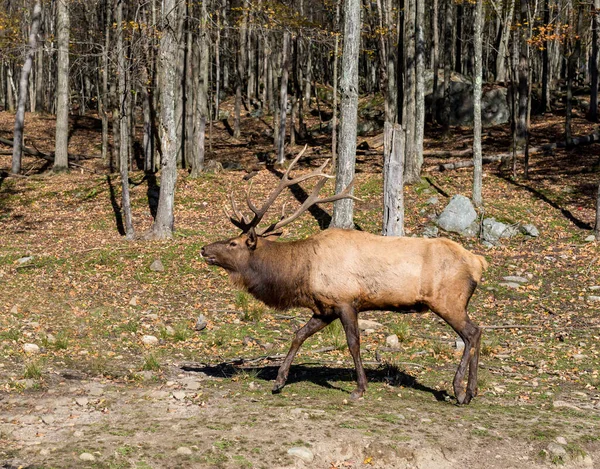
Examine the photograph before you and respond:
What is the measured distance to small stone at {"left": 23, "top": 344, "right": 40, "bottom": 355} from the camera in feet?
30.9

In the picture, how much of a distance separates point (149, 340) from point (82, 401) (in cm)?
302

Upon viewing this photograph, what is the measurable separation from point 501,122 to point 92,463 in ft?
113

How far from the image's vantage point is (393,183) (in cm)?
1555

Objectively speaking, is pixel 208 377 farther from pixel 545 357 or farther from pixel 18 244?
pixel 18 244

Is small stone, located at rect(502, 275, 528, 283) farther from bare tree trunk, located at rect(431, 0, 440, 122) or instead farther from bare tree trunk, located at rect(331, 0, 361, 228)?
bare tree trunk, located at rect(431, 0, 440, 122)

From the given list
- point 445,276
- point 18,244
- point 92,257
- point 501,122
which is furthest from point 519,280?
point 501,122

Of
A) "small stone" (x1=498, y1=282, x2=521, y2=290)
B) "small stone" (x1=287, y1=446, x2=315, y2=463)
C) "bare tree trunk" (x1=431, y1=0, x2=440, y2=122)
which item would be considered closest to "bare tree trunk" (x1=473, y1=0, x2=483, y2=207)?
"small stone" (x1=498, y1=282, x2=521, y2=290)

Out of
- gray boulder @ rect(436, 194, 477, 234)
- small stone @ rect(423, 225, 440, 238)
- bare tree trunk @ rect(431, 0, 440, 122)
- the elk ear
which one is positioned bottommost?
small stone @ rect(423, 225, 440, 238)

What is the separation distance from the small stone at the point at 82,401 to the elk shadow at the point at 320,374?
1836mm

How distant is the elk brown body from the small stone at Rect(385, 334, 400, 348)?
96.9 inches

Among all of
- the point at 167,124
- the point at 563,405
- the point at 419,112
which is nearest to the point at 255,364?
the point at 563,405

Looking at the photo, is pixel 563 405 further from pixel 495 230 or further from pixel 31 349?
pixel 495 230

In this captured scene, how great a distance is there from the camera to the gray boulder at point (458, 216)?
728 inches

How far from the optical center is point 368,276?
8.33 m
